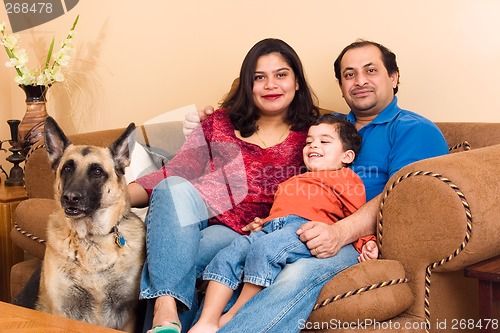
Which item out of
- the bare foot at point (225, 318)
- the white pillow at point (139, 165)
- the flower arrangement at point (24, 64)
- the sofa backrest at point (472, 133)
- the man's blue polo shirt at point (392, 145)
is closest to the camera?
the bare foot at point (225, 318)

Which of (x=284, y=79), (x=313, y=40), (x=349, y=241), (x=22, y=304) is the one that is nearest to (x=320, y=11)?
(x=313, y=40)

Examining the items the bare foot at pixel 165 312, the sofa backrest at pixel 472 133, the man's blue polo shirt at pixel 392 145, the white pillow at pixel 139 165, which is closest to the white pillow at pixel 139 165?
the white pillow at pixel 139 165

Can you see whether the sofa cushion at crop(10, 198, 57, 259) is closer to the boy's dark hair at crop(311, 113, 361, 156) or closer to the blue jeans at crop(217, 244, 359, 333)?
the blue jeans at crop(217, 244, 359, 333)

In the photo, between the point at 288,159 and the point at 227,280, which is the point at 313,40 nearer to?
the point at 288,159

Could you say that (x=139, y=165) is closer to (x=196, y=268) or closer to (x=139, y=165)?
(x=139, y=165)

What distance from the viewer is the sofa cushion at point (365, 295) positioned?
1640mm

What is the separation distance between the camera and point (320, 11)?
2.82 metres

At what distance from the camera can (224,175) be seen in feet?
7.47

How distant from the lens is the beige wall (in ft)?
8.15

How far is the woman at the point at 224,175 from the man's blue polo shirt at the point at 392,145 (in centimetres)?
25

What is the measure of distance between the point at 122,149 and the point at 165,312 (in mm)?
556

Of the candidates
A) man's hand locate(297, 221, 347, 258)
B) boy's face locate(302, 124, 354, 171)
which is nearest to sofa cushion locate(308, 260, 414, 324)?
man's hand locate(297, 221, 347, 258)

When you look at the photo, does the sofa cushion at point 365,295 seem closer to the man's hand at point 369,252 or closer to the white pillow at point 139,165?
the man's hand at point 369,252

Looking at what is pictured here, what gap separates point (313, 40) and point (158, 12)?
1.00 m
